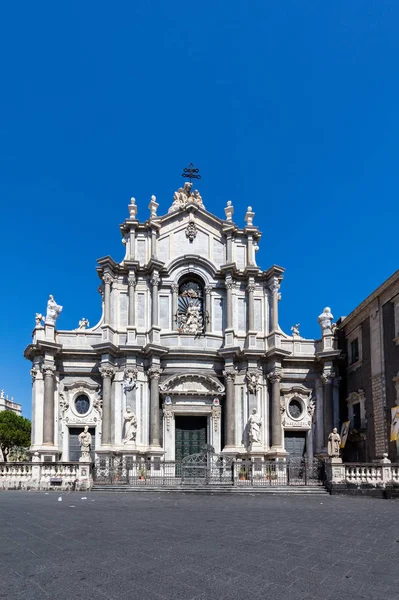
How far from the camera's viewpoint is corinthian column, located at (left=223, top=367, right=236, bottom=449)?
32.8 metres

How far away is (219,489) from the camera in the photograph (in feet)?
83.0

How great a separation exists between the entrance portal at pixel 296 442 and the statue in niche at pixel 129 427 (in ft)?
27.3

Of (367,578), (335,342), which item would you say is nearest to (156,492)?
(335,342)

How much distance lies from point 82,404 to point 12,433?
128 feet

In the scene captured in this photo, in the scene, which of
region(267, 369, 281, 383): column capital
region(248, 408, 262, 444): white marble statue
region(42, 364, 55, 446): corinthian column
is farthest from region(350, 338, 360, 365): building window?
region(42, 364, 55, 446): corinthian column

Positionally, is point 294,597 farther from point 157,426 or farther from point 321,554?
point 157,426

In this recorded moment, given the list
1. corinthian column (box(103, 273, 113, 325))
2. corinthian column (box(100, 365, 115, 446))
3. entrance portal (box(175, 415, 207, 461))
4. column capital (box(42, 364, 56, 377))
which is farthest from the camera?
corinthian column (box(103, 273, 113, 325))

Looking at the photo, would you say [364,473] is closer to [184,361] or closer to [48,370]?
[184,361]

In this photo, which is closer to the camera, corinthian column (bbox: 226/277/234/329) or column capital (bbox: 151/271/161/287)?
column capital (bbox: 151/271/161/287)

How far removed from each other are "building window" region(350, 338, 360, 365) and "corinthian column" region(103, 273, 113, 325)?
1295 cm

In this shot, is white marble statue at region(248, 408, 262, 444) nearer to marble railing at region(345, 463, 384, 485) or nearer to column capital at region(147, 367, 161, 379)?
column capital at region(147, 367, 161, 379)

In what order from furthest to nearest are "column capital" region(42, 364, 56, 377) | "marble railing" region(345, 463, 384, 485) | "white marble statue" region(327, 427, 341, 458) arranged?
"column capital" region(42, 364, 56, 377), "white marble statue" region(327, 427, 341, 458), "marble railing" region(345, 463, 384, 485)

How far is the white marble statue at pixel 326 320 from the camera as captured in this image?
34.3m

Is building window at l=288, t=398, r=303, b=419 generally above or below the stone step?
above
